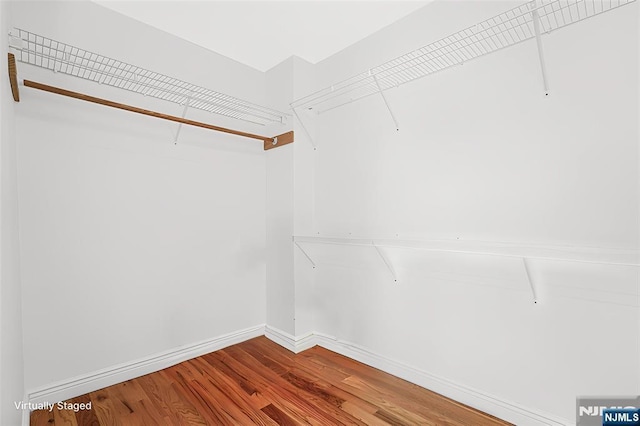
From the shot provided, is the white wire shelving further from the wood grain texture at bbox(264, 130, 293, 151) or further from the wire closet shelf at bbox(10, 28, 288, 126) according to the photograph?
the wire closet shelf at bbox(10, 28, 288, 126)

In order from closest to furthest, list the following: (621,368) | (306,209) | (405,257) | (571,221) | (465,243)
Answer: (621,368)
(571,221)
(465,243)
(405,257)
(306,209)

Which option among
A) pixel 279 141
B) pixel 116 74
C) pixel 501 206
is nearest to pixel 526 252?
pixel 501 206

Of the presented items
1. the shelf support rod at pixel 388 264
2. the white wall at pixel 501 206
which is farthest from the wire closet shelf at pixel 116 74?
the shelf support rod at pixel 388 264

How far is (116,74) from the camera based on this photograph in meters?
1.79

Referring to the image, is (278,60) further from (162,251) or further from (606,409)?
(606,409)

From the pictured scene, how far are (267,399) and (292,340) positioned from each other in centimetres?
63

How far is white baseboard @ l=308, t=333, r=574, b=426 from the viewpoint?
4.66ft

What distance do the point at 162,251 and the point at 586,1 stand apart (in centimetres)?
256

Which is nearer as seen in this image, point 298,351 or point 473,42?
point 473,42

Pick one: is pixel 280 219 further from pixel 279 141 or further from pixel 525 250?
pixel 525 250

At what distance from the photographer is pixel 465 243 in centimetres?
162

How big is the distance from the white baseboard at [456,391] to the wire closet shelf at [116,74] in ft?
5.78

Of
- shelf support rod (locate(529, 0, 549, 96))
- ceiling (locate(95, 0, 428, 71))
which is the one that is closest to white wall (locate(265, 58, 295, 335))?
ceiling (locate(95, 0, 428, 71))

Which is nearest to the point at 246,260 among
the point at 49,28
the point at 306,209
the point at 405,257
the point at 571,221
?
the point at 306,209
